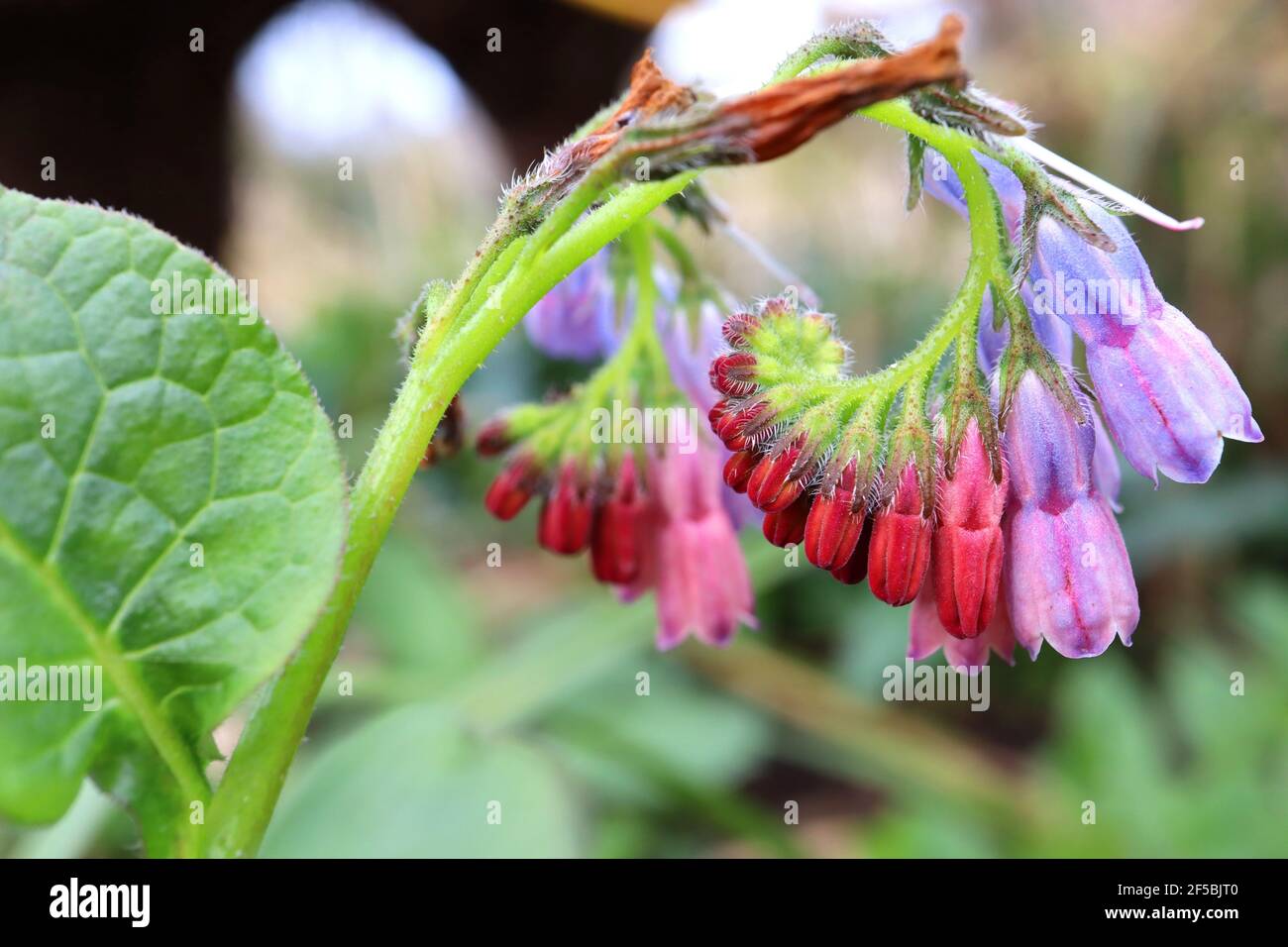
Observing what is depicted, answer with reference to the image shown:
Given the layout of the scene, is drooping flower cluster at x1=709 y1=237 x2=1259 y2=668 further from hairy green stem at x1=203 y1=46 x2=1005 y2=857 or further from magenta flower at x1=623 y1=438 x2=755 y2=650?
magenta flower at x1=623 y1=438 x2=755 y2=650

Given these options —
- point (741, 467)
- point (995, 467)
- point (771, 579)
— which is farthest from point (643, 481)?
point (771, 579)

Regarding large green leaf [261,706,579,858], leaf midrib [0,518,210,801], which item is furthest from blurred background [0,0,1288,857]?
leaf midrib [0,518,210,801]

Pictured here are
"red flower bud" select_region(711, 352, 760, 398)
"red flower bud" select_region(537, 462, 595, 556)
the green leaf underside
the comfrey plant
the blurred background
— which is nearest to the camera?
the green leaf underside

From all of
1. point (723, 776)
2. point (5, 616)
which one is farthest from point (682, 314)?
point (723, 776)

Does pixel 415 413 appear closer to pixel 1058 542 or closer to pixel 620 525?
pixel 620 525

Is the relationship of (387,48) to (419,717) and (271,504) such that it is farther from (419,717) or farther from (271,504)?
(271,504)

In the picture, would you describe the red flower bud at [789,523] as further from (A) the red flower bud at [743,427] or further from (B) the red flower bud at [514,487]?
(B) the red flower bud at [514,487]

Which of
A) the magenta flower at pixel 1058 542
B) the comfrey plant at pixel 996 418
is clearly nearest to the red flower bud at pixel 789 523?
the comfrey plant at pixel 996 418
